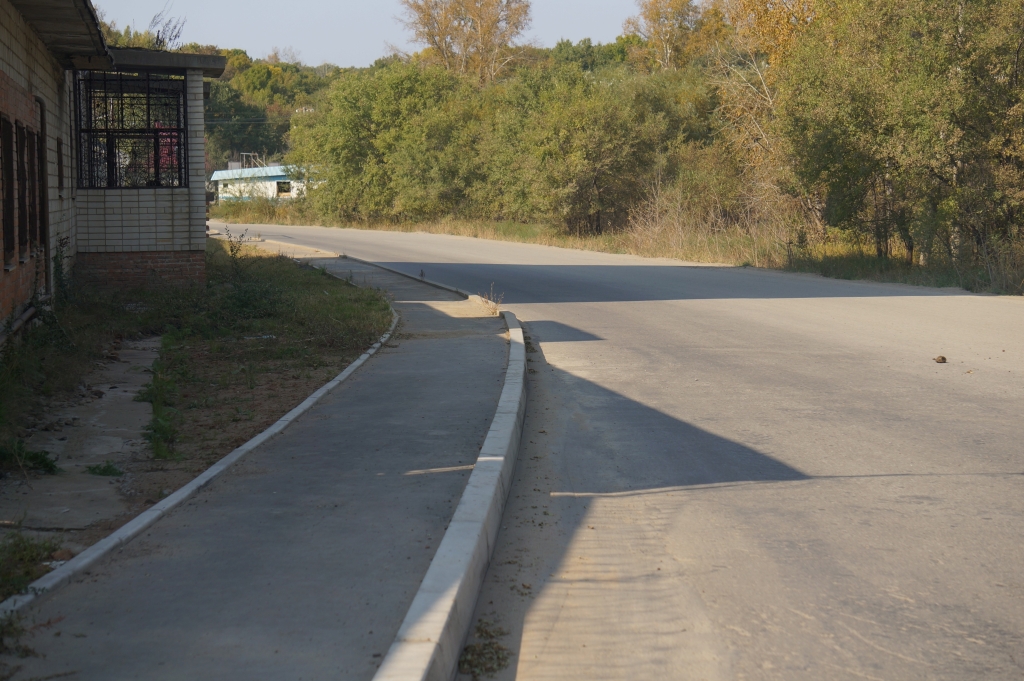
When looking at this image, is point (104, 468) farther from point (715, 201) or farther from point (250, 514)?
point (715, 201)

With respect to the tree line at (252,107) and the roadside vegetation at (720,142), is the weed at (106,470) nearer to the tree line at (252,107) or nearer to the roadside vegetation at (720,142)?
the roadside vegetation at (720,142)

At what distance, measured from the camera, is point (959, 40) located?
19.8m

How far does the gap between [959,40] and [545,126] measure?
21820 mm

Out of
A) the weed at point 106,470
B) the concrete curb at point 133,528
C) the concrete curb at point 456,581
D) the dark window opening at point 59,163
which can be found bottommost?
the weed at point 106,470

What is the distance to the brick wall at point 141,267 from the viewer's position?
1541 centimetres

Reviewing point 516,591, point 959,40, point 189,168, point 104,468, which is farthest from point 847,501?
point 959,40

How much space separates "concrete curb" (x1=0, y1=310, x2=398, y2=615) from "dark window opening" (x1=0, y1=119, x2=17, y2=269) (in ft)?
13.5

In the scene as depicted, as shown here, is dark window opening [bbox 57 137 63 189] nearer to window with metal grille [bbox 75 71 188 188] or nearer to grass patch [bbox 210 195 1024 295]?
window with metal grille [bbox 75 71 188 188]

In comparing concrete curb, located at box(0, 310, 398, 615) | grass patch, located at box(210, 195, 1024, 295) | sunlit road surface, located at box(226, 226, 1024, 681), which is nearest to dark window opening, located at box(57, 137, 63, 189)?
sunlit road surface, located at box(226, 226, 1024, 681)

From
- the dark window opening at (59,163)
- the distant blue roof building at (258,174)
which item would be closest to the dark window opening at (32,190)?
the dark window opening at (59,163)

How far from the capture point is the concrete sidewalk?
3.65 metres

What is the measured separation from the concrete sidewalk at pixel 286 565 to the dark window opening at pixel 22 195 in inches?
201

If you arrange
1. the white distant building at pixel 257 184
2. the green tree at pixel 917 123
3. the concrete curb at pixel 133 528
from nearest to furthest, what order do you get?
1. the concrete curb at pixel 133 528
2. the green tree at pixel 917 123
3. the white distant building at pixel 257 184

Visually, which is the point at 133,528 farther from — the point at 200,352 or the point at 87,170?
the point at 87,170
